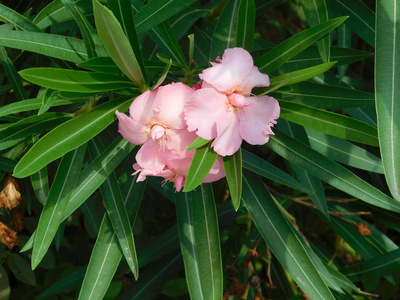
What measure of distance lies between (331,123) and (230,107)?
0.20 m

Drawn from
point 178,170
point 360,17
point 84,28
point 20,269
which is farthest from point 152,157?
point 20,269

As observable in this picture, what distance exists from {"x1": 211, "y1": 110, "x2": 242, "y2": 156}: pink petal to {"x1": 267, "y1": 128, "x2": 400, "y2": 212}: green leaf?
0.76 feet

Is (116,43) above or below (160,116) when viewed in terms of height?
above

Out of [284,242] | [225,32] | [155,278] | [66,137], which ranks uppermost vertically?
[225,32]

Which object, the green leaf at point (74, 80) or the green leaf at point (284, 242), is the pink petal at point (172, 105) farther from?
the green leaf at point (284, 242)

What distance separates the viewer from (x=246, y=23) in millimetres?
966

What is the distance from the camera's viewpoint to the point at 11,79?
1.15 m

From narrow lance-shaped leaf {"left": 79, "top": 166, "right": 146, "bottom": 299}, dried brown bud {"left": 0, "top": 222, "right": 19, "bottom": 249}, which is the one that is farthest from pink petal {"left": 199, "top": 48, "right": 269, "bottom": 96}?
dried brown bud {"left": 0, "top": 222, "right": 19, "bottom": 249}

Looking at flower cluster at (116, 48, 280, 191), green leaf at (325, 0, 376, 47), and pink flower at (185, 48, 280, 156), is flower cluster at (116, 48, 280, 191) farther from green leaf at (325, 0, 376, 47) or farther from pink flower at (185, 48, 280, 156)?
green leaf at (325, 0, 376, 47)

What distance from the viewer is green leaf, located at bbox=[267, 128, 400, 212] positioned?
1.02 meters

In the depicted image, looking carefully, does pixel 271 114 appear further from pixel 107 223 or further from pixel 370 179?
pixel 370 179

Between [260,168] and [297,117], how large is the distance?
211 millimetres

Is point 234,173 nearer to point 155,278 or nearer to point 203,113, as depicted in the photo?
point 203,113

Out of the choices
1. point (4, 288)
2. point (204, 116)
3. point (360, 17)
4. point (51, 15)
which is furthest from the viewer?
point (4, 288)
